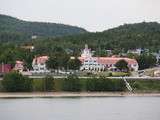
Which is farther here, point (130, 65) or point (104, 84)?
point (130, 65)

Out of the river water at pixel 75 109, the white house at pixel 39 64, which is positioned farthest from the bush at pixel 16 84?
the white house at pixel 39 64

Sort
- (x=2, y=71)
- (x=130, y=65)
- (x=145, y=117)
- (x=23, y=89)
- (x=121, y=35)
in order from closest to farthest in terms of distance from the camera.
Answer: (x=145, y=117), (x=23, y=89), (x=2, y=71), (x=130, y=65), (x=121, y=35)

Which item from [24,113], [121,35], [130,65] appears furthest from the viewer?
[121,35]

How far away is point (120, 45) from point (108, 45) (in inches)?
135

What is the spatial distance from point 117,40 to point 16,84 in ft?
272

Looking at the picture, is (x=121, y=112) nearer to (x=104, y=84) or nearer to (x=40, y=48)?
(x=104, y=84)

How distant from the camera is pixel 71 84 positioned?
71.4m

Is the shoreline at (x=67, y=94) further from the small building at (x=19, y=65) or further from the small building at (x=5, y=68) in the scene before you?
the small building at (x=19, y=65)

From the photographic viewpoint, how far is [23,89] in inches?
2753

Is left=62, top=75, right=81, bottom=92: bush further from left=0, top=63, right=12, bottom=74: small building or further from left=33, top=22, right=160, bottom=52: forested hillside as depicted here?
left=33, top=22, right=160, bottom=52: forested hillside

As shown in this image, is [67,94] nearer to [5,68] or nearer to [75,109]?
[75,109]

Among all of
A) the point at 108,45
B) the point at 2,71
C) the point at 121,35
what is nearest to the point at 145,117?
the point at 2,71

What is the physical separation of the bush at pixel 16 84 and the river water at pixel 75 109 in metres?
4.89

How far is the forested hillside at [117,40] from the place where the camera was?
472ft
